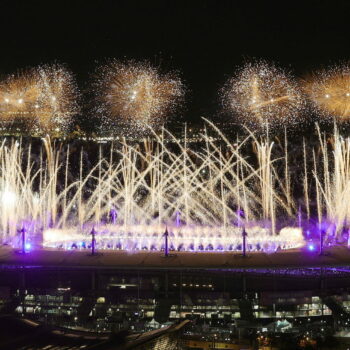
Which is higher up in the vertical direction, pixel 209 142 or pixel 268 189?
pixel 209 142

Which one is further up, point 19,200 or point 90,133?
point 90,133

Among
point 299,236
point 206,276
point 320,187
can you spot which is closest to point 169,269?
point 206,276

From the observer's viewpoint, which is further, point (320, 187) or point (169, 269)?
point (320, 187)

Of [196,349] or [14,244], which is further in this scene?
[14,244]

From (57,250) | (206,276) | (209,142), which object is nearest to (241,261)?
(206,276)

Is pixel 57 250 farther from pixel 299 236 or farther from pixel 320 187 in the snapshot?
pixel 320 187

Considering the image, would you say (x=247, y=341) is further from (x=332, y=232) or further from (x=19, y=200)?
(x=19, y=200)

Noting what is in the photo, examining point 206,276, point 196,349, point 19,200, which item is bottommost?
point 196,349

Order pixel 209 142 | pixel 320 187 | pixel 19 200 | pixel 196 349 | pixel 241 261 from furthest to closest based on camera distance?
pixel 209 142
pixel 320 187
pixel 19 200
pixel 241 261
pixel 196 349

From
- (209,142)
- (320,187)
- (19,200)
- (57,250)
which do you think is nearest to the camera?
(57,250)
